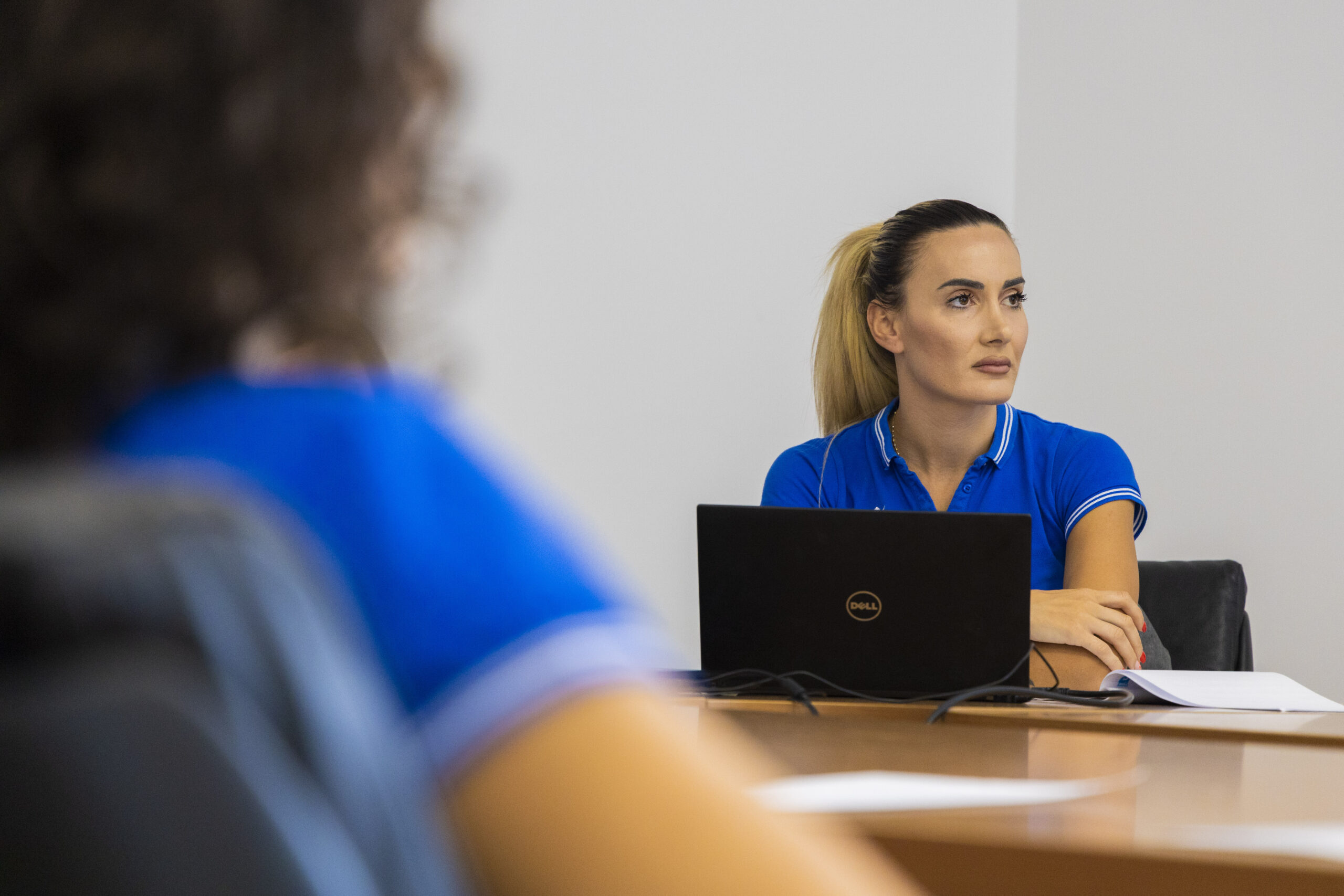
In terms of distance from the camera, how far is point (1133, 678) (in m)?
1.49

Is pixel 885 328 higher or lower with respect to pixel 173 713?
higher

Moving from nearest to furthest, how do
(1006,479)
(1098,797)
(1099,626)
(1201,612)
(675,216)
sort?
(1098,797) → (1099,626) → (1201,612) → (1006,479) → (675,216)

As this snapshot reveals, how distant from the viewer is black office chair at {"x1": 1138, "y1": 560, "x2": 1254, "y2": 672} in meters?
2.22

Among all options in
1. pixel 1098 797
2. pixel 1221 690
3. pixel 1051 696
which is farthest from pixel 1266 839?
pixel 1221 690

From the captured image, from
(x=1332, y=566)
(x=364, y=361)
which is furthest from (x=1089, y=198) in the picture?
(x=364, y=361)

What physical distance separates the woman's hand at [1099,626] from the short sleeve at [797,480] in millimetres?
699

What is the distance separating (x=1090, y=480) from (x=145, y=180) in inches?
86.7

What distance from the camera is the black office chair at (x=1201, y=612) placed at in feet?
7.27

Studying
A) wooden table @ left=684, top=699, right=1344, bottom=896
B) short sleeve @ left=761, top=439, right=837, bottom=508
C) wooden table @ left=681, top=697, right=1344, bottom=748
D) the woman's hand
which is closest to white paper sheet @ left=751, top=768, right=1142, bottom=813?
wooden table @ left=684, top=699, right=1344, bottom=896

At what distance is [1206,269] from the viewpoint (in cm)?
347

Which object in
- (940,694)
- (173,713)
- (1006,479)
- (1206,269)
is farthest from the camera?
(1206,269)

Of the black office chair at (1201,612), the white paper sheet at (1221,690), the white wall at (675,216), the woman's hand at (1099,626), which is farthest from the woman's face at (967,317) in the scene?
the white paper sheet at (1221,690)

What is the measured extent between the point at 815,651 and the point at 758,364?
175 cm

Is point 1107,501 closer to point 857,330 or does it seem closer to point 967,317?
point 967,317
